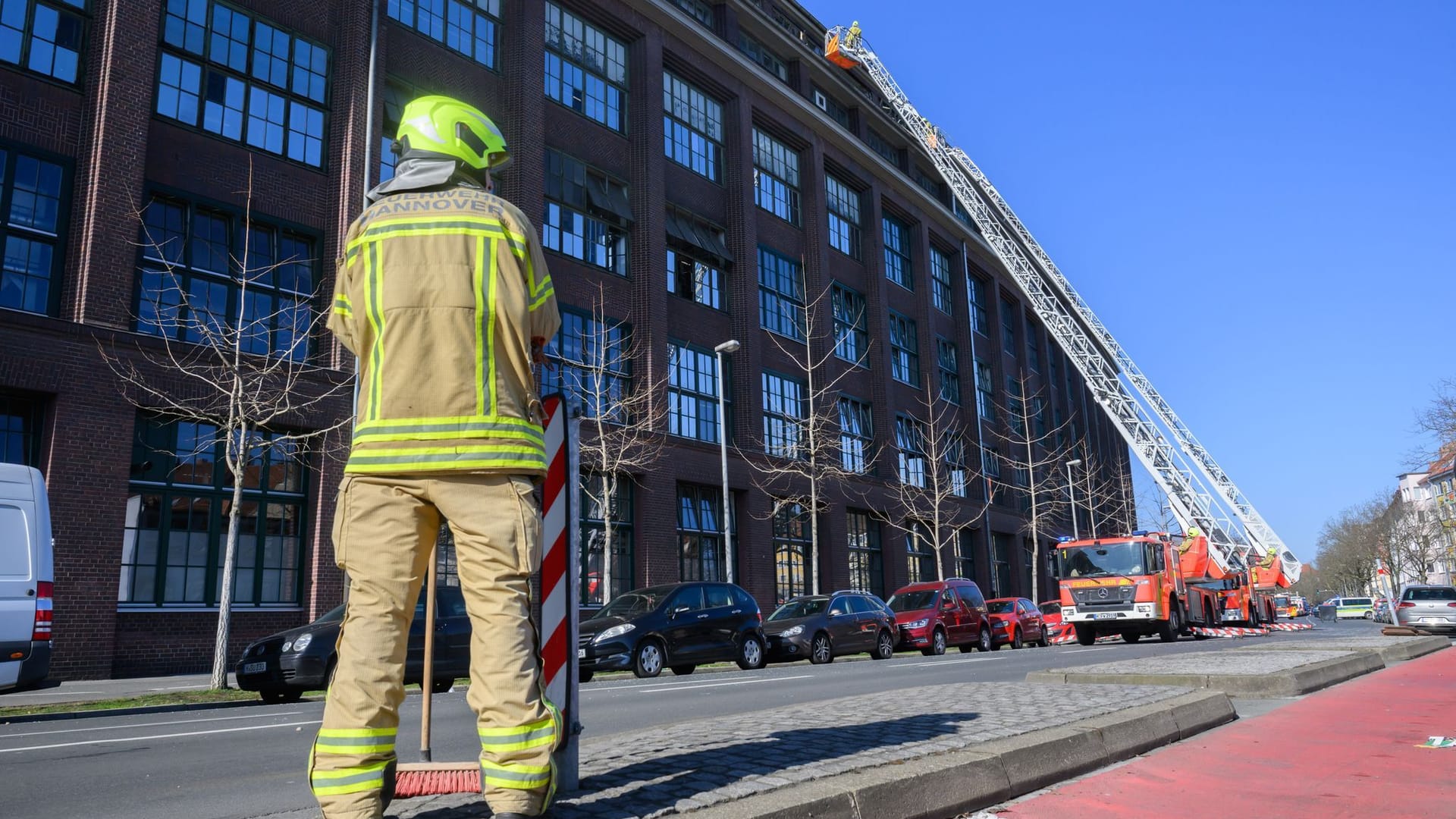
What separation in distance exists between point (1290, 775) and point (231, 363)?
18147 mm

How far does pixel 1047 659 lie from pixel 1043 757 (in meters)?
13.6

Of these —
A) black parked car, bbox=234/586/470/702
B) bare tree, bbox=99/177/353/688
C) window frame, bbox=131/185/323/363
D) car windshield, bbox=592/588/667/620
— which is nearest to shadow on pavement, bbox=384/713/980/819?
black parked car, bbox=234/586/470/702

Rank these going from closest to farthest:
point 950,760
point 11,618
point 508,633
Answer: point 508,633 < point 950,760 < point 11,618

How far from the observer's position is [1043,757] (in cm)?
520

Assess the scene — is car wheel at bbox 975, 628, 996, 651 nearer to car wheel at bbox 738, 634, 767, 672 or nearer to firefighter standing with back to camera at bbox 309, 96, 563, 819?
car wheel at bbox 738, 634, 767, 672

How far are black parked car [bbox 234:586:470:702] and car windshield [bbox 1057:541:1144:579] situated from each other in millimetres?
18200

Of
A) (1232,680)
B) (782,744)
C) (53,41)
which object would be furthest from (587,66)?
(782,744)

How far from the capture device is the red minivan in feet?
84.5

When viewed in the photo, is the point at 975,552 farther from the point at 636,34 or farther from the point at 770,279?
the point at 636,34

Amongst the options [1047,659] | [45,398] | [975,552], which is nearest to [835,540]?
[975,552]

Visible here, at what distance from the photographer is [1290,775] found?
5547mm

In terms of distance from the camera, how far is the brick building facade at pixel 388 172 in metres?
18.0

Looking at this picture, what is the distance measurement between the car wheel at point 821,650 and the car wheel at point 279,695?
10.6m

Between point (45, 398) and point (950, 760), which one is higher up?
point (45, 398)
